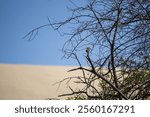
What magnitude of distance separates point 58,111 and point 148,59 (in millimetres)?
1103

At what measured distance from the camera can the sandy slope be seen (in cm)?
1750

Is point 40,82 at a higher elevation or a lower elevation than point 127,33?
higher

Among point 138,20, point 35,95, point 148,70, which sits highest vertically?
point 35,95

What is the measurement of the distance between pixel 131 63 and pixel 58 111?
0.96m

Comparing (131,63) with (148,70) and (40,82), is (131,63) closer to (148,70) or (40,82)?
(148,70)

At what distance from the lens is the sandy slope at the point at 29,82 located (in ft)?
57.4

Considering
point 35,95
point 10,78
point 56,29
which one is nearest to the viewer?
point 56,29

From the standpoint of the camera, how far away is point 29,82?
66.9 ft

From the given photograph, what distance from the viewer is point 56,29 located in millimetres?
3240

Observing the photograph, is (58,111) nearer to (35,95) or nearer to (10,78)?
(35,95)

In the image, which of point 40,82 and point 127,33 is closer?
point 127,33

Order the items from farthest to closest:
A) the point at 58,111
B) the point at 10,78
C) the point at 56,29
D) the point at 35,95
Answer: the point at 10,78 → the point at 35,95 → the point at 56,29 → the point at 58,111

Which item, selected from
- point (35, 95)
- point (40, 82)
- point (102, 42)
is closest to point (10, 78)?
point (40, 82)

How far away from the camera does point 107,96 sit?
2980 millimetres
